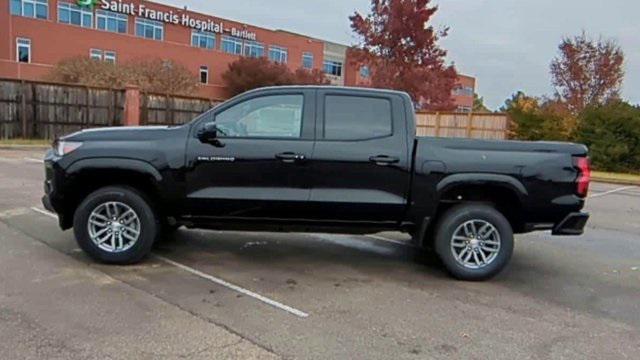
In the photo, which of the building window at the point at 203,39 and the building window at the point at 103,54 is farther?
the building window at the point at 203,39

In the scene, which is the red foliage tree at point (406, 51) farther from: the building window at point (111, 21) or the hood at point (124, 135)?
the hood at point (124, 135)

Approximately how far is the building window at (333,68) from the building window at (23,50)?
32587mm

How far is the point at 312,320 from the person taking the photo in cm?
438

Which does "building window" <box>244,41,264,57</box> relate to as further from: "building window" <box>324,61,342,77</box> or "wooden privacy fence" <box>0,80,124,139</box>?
"wooden privacy fence" <box>0,80,124,139</box>

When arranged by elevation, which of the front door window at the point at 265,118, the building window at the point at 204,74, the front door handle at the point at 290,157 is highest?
the building window at the point at 204,74

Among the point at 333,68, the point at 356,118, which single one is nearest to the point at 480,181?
the point at 356,118

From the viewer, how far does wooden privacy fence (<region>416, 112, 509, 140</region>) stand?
25.5m

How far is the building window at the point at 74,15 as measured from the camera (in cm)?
3928

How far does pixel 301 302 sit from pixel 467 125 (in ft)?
74.9

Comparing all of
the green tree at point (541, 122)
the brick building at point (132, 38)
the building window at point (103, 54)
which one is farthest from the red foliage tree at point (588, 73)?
the building window at point (103, 54)

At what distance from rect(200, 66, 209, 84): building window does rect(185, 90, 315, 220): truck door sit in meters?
45.3

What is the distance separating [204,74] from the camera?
49562mm

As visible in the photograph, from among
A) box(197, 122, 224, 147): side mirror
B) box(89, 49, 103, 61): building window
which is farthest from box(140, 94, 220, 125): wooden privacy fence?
box(197, 122, 224, 147): side mirror

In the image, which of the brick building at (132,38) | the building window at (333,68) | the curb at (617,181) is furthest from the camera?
the building window at (333,68)
